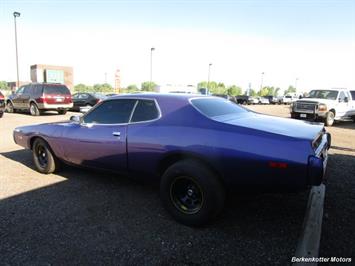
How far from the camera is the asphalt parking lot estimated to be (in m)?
2.79

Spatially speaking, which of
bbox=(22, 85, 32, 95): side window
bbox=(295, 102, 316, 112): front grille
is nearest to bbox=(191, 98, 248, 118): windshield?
bbox=(295, 102, 316, 112): front grille

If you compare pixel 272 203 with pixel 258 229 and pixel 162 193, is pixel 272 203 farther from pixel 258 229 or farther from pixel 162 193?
pixel 162 193

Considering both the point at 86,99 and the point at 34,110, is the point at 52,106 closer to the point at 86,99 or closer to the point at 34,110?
the point at 34,110

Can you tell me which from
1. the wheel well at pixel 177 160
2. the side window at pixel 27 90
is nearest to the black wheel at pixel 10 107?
the side window at pixel 27 90

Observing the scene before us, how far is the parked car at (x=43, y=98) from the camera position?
15.6 m

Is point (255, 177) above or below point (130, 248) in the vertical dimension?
above

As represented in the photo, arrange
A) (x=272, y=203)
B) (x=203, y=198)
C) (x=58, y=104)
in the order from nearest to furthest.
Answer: (x=203, y=198), (x=272, y=203), (x=58, y=104)

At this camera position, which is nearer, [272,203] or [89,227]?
[89,227]

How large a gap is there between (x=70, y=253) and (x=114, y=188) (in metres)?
1.77

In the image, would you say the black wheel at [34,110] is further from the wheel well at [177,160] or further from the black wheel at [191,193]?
the black wheel at [191,193]

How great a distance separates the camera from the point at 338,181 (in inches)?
195

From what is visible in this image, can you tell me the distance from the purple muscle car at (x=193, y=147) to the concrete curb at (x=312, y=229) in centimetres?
63

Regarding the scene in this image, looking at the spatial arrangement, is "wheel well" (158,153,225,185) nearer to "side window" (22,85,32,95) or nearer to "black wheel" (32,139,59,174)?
"black wheel" (32,139,59,174)

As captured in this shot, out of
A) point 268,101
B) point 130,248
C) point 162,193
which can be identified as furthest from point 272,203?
point 268,101
